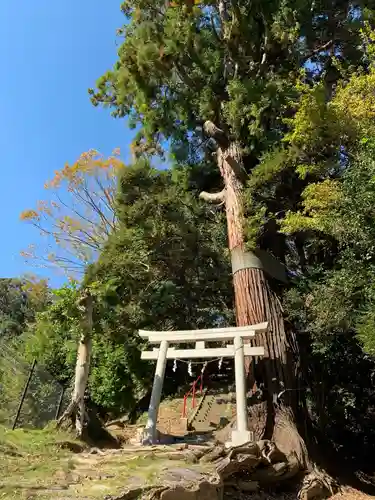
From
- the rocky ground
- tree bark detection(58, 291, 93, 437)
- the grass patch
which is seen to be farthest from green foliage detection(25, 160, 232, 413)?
the rocky ground

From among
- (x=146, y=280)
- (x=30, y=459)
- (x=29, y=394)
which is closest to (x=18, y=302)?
(x=29, y=394)

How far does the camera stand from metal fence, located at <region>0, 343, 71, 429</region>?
32.4ft

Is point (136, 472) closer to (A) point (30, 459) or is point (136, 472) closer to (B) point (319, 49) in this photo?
(A) point (30, 459)

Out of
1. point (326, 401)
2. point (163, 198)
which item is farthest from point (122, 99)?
point (326, 401)

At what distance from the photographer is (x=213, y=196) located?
11.2 m

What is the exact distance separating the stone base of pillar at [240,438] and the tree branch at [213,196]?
5707mm

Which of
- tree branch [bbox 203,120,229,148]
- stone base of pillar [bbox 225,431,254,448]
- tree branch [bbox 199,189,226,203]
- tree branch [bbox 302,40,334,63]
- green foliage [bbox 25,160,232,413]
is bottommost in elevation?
stone base of pillar [bbox 225,431,254,448]

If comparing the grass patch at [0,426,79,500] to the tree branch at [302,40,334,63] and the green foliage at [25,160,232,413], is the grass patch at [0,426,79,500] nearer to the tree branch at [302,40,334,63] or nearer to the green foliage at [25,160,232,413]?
the green foliage at [25,160,232,413]

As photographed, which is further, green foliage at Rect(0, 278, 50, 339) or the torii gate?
green foliage at Rect(0, 278, 50, 339)

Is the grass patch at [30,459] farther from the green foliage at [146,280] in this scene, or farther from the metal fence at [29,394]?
the green foliage at [146,280]

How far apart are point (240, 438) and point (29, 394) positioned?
6207 millimetres

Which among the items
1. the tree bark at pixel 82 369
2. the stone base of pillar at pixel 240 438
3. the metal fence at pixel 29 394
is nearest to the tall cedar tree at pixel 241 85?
the stone base of pillar at pixel 240 438

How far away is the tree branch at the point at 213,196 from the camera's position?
1079 centimetres

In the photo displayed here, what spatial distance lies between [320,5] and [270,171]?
562cm
